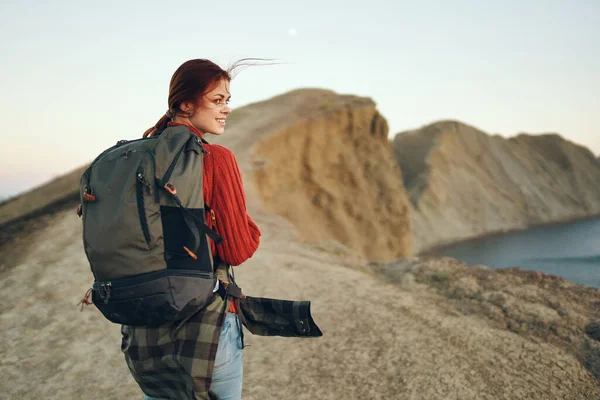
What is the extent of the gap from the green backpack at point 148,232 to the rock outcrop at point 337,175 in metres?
12.2

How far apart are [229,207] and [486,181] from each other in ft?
171

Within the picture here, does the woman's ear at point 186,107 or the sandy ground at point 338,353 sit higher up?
the woman's ear at point 186,107

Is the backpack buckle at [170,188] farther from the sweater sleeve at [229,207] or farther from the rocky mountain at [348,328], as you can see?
the rocky mountain at [348,328]

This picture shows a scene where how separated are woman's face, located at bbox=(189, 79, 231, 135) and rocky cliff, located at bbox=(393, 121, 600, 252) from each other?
130ft

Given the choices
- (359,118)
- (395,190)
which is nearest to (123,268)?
(359,118)

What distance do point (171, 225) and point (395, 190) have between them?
20318 mm

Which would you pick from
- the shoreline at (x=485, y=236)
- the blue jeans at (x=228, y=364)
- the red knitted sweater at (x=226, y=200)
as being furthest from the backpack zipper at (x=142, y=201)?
the shoreline at (x=485, y=236)

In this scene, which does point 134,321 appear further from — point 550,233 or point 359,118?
point 550,233

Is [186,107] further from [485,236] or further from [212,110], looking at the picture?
[485,236]

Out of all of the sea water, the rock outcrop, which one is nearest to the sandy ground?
the rock outcrop

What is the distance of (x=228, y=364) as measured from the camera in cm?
173

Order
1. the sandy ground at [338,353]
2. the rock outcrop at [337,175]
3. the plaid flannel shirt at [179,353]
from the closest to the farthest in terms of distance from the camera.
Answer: the plaid flannel shirt at [179,353]
the sandy ground at [338,353]
the rock outcrop at [337,175]

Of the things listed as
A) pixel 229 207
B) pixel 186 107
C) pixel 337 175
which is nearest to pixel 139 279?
pixel 229 207

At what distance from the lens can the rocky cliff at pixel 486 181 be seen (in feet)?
143
